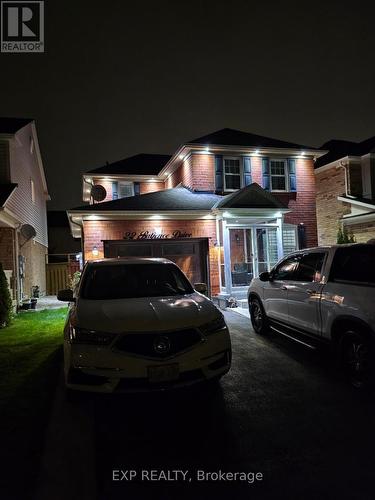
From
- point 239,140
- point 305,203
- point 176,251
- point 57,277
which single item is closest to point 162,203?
point 176,251

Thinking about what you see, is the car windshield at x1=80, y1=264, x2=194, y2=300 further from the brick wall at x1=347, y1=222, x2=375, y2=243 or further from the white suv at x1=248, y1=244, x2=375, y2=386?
the brick wall at x1=347, y1=222, x2=375, y2=243

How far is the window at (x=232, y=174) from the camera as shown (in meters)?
14.5

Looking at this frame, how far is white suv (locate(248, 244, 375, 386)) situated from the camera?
12.9ft

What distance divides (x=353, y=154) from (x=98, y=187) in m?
13.2

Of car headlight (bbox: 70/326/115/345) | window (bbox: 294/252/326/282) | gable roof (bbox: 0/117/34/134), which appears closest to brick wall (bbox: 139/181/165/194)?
gable roof (bbox: 0/117/34/134)

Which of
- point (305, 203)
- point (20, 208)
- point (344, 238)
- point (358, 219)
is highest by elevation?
point (20, 208)

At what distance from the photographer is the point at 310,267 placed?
5.26 metres

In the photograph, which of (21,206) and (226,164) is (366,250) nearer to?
(226,164)

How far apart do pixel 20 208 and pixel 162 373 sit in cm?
1367

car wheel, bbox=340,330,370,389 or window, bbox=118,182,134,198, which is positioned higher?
window, bbox=118,182,134,198

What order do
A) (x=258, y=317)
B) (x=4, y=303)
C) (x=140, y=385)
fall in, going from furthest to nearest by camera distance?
(x=4, y=303) → (x=258, y=317) → (x=140, y=385)

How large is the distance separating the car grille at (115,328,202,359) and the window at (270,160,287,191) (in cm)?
1278

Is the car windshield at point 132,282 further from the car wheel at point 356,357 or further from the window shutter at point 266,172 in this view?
the window shutter at point 266,172

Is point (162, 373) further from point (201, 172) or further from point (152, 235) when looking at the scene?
point (201, 172)
